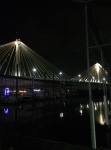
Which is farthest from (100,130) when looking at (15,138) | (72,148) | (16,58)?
(16,58)

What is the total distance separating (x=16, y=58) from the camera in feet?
56.2

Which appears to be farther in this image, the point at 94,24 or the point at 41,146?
the point at 94,24

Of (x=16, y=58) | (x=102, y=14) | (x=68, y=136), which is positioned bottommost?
(x=68, y=136)

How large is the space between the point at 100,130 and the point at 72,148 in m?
2.41

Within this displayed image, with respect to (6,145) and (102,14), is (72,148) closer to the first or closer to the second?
(6,145)

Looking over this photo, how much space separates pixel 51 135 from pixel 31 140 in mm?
1452

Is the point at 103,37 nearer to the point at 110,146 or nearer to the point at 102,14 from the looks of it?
the point at 102,14

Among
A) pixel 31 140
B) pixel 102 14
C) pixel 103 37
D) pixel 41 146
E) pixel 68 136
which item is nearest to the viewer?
pixel 102 14

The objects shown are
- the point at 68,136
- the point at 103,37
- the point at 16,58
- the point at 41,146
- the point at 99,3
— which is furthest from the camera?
the point at 16,58

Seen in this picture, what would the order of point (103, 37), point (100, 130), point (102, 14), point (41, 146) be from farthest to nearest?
1. point (100, 130)
2. point (103, 37)
3. point (41, 146)
4. point (102, 14)

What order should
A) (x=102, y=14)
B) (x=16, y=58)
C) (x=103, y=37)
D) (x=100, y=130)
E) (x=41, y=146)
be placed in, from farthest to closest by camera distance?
(x=16, y=58) → (x=100, y=130) → (x=103, y=37) → (x=41, y=146) → (x=102, y=14)

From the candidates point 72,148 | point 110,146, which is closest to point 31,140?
point 72,148

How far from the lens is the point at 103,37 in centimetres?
466

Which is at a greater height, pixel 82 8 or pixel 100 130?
pixel 82 8
